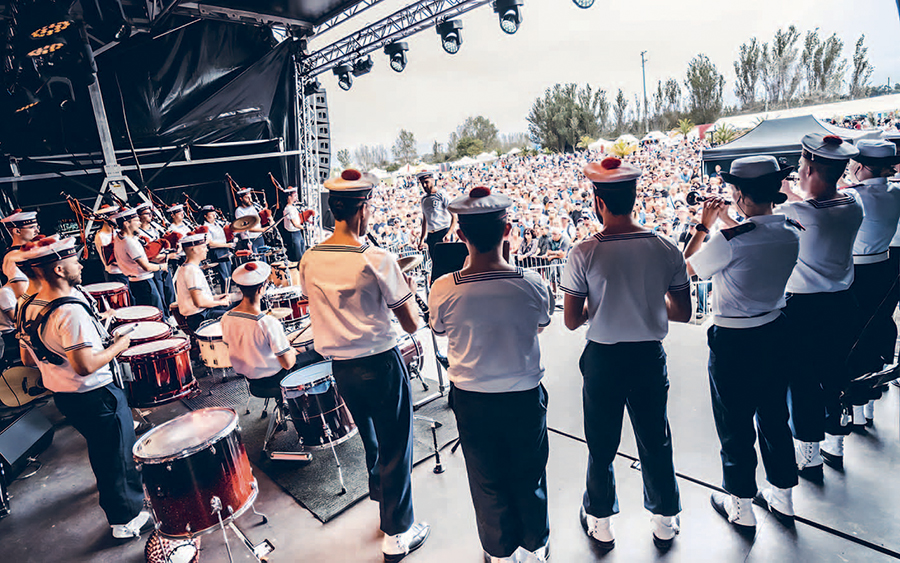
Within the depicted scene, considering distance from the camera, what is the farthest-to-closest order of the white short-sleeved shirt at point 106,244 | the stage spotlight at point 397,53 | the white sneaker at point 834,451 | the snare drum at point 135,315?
the stage spotlight at point 397,53, the white short-sleeved shirt at point 106,244, the snare drum at point 135,315, the white sneaker at point 834,451

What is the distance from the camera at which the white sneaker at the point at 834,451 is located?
2631 millimetres

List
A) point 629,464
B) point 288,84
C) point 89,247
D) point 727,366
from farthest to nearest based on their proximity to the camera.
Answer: point 288,84, point 89,247, point 629,464, point 727,366

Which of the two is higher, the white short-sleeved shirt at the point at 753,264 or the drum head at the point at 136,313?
the white short-sleeved shirt at the point at 753,264

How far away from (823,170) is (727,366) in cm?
115

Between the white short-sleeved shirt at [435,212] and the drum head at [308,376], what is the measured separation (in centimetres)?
253

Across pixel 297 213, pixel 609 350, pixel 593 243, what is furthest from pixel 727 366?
pixel 297 213

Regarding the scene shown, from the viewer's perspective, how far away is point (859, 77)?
68.6 ft

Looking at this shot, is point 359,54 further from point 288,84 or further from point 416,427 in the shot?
point 416,427

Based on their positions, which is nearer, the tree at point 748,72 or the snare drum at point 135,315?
the snare drum at point 135,315

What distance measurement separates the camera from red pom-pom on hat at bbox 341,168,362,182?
219cm

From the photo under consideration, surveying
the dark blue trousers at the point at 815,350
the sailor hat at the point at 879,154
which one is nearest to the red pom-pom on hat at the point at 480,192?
the dark blue trousers at the point at 815,350

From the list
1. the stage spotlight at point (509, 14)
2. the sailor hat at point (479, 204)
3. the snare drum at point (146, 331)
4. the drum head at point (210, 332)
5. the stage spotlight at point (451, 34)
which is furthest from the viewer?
the stage spotlight at point (451, 34)

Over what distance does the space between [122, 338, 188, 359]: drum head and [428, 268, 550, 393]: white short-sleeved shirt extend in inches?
102

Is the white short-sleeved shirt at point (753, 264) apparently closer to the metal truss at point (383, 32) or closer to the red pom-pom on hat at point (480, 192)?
the red pom-pom on hat at point (480, 192)
